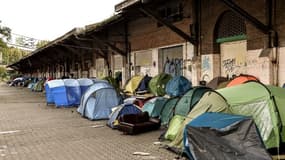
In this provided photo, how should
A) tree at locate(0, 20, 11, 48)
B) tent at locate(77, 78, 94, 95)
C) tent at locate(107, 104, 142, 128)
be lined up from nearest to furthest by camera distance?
tent at locate(107, 104, 142, 128) < tent at locate(77, 78, 94, 95) < tree at locate(0, 20, 11, 48)

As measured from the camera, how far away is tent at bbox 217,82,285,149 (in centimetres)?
771

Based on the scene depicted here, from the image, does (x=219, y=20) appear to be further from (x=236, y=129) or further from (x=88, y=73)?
(x=88, y=73)

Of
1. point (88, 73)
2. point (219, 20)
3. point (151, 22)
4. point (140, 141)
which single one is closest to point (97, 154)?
point (140, 141)

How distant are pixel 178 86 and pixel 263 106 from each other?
7.34m

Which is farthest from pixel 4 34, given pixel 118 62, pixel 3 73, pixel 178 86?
pixel 3 73

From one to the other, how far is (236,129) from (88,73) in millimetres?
24156

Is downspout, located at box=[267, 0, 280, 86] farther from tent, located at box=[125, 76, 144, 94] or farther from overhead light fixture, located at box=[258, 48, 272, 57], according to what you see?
tent, located at box=[125, 76, 144, 94]

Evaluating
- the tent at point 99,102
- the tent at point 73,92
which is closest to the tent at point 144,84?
the tent at point 99,102

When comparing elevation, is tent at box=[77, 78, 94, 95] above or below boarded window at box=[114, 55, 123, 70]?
below

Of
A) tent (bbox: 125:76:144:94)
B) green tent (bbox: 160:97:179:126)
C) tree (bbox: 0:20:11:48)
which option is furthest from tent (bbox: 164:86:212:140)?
tree (bbox: 0:20:11:48)

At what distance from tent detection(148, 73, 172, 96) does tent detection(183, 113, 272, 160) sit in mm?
9016

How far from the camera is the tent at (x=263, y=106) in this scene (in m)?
7.71

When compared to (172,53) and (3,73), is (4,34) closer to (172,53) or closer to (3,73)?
(172,53)

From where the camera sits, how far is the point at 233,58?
13.5 meters
